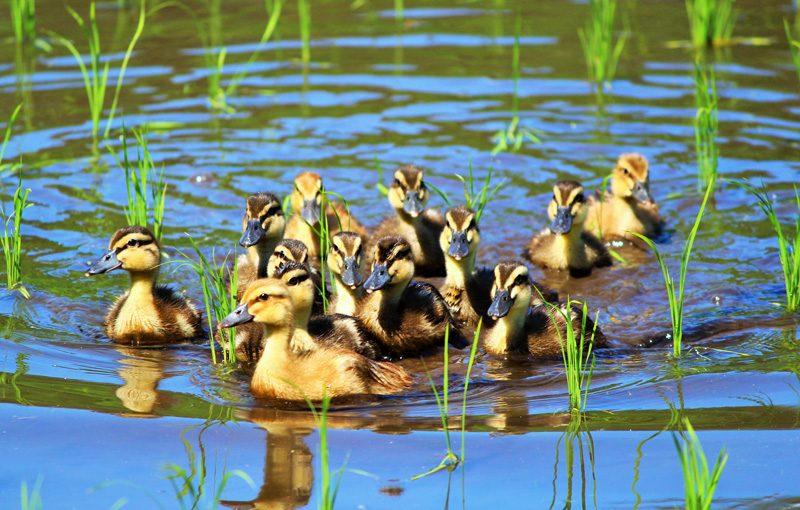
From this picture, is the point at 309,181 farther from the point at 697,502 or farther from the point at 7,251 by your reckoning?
the point at 697,502

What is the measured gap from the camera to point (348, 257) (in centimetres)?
676

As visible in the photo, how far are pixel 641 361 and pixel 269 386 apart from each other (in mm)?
2021

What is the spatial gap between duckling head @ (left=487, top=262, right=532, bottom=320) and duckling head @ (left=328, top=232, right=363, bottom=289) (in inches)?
31.4

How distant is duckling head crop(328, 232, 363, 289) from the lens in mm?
6723

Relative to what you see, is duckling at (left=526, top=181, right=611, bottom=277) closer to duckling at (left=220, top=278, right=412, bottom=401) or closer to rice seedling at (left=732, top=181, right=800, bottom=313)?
Answer: rice seedling at (left=732, top=181, right=800, bottom=313)

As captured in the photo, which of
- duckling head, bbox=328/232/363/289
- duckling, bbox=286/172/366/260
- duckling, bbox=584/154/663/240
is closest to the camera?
duckling head, bbox=328/232/363/289

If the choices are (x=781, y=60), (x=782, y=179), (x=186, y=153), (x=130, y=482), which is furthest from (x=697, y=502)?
(x=781, y=60)

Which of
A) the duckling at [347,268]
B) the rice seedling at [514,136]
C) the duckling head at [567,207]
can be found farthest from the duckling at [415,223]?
the rice seedling at [514,136]

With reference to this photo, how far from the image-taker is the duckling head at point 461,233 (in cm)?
713

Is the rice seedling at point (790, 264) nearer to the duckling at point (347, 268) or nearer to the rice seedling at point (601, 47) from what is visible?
the duckling at point (347, 268)

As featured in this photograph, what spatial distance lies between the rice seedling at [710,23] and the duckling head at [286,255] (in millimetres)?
6766

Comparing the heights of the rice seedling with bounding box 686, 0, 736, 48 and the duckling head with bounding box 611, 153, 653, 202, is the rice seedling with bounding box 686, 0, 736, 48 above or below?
above

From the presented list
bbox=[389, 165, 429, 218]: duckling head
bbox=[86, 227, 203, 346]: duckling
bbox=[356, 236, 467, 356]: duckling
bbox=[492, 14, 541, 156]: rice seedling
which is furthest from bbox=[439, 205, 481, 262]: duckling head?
bbox=[492, 14, 541, 156]: rice seedling

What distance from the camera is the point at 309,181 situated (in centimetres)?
A: 834
